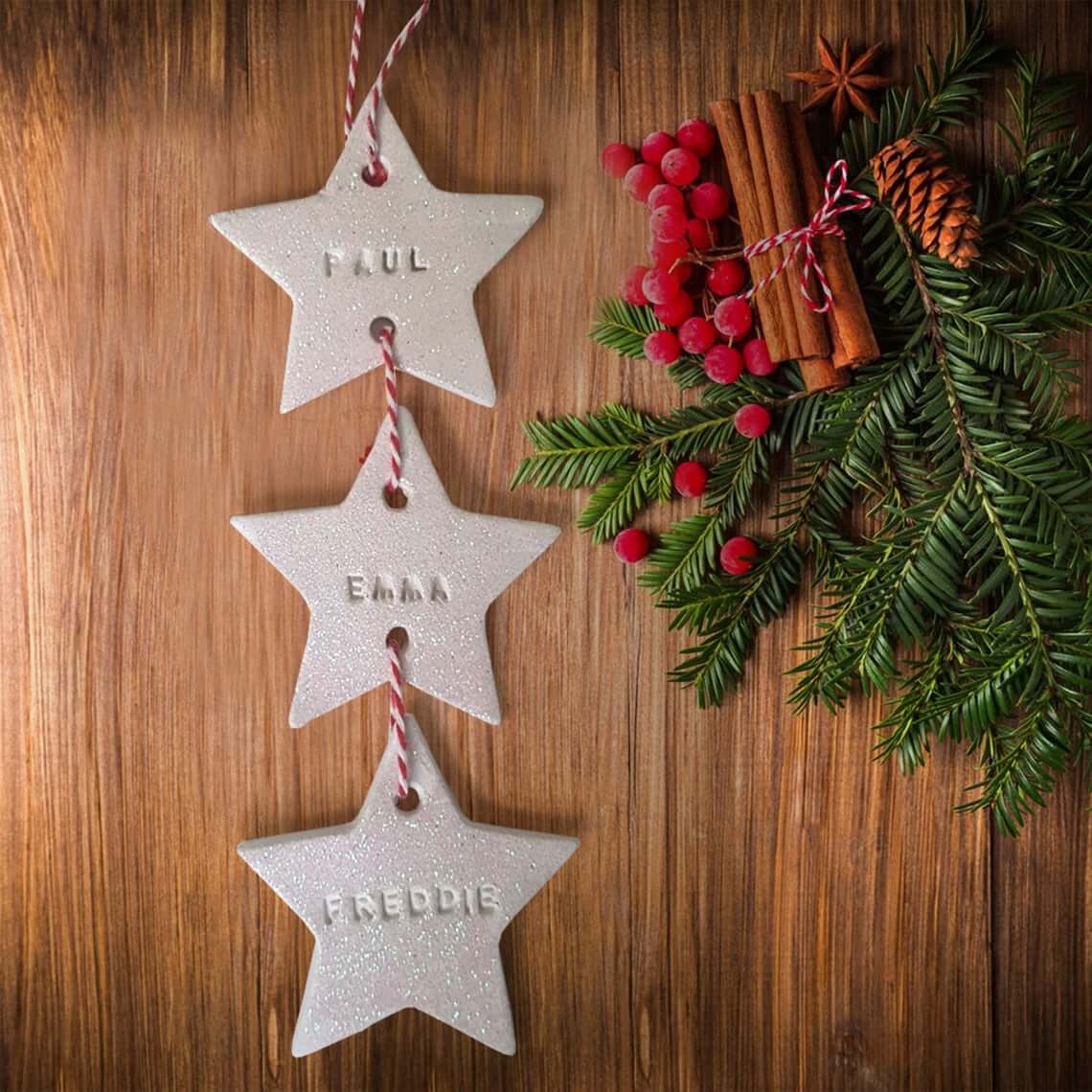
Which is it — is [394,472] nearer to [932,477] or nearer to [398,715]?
[398,715]

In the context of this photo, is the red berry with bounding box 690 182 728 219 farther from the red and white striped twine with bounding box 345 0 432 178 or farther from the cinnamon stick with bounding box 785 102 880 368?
the red and white striped twine with bounding box 345 0 432 178

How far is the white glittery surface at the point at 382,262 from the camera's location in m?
0.92

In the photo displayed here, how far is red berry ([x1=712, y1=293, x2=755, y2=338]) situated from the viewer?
858mm

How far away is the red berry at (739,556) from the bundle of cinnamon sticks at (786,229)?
6.4 inches

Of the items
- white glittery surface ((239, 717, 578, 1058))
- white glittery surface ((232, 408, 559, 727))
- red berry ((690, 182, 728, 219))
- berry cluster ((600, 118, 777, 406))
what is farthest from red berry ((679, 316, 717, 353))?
white glittery surface ((239, 717, 578, 1058))

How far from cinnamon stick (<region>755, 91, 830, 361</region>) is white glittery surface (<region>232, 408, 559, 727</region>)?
1.02 feet

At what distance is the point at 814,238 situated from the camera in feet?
2.76

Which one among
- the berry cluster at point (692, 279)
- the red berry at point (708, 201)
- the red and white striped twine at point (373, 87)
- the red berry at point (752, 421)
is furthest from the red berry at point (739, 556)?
the red and white striped twine at point (373, 87)

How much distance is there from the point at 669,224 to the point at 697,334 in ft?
0.36

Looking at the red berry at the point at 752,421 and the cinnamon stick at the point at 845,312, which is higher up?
the cinnamon stick at the point at 845,312

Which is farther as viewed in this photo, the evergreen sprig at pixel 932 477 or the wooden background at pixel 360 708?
the wooden background at pixel 360 708

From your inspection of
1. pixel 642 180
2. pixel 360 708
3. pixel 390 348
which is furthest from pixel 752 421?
pixel 360 708

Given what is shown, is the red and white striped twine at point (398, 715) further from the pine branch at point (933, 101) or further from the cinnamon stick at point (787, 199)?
the pine branch at point (933, 101)

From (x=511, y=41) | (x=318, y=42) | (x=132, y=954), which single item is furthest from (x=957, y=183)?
(x=132, y=954)
